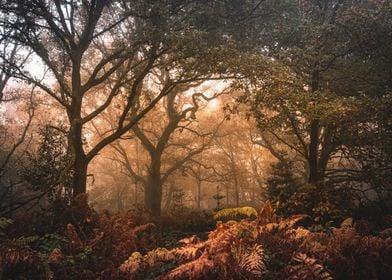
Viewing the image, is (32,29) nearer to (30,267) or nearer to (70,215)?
(70,215)

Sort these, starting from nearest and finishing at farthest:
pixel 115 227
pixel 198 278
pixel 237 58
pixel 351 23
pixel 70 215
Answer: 1. pixel 198 278
2. pixel 115 227
3. pixel 70 215
4. pixel 237 58
5. pixel 351 23

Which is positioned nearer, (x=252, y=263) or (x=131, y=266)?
(x=252, y=263)

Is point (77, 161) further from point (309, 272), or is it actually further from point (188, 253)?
point (309, 272)

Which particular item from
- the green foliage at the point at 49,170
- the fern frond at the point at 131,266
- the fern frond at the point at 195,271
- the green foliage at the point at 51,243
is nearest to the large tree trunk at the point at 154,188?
the green foliage at the point at 49,170

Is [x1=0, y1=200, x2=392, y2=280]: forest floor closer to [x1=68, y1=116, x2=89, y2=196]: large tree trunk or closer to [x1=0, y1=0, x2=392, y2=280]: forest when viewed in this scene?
[x1=0, y1=0, x2=392, y2=280]: forest

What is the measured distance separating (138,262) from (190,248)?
38.8 inches

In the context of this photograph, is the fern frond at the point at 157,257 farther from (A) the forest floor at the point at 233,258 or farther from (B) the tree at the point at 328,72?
(B) the tree at the point at 328,72

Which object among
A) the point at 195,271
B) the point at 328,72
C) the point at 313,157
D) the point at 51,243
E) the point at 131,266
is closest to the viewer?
the point at 195,271

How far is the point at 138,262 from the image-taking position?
22.5ft

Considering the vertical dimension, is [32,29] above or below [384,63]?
above

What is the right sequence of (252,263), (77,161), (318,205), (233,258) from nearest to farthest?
(252,263) < (233,258) < (318,205) < (77,161)

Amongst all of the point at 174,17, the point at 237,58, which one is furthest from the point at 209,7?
the point at 237,58

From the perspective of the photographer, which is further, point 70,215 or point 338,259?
point 70,215

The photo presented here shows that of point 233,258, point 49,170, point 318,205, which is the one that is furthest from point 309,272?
point 49,170
